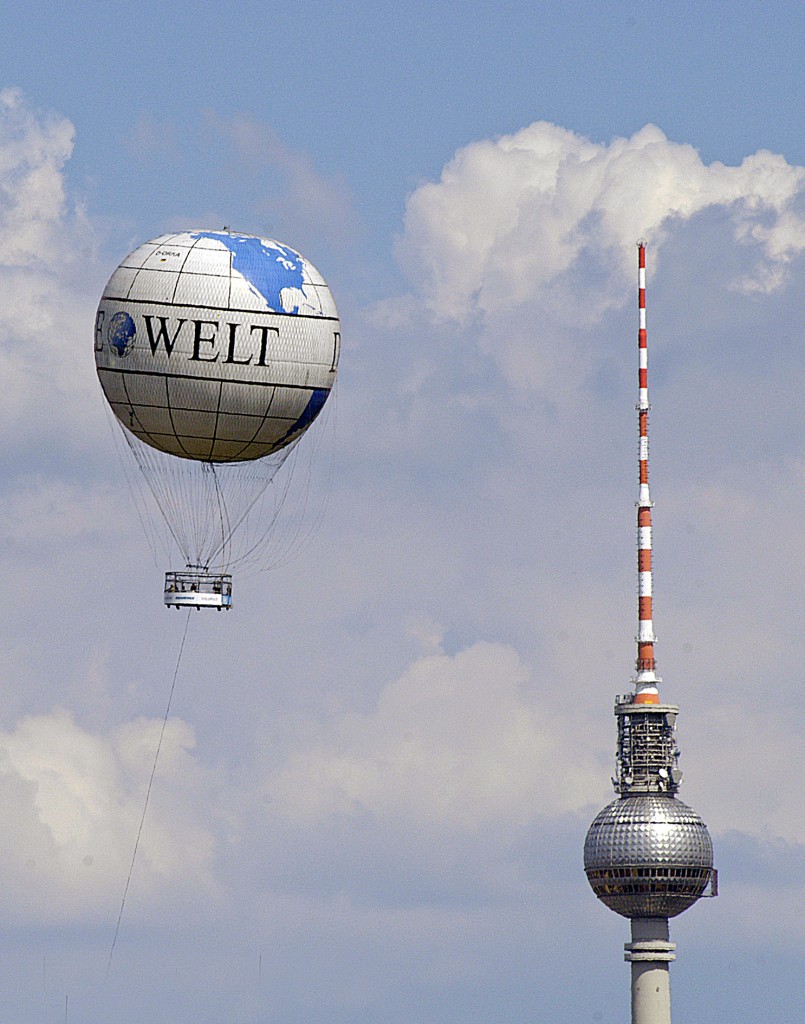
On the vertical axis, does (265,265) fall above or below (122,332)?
above

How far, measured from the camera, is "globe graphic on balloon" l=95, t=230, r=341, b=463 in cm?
13512

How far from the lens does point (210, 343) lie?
443 ft

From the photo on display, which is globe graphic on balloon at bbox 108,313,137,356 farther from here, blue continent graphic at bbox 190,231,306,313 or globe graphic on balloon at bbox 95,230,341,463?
blue continent graphic at bbox 190,231,306,313

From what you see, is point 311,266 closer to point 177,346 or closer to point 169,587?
point 177,346

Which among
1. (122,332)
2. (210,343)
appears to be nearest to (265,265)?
(210,343)

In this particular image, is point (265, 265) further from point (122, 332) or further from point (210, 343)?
point (122, 332)

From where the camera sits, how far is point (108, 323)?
137375 millimetres

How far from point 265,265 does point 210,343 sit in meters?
5.30

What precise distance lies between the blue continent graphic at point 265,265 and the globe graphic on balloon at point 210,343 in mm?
51

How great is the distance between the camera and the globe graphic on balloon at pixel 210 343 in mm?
135125

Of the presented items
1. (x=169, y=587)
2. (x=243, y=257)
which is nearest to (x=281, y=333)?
(x=243, y=257)

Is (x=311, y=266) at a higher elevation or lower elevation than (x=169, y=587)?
higher

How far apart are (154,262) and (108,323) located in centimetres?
396

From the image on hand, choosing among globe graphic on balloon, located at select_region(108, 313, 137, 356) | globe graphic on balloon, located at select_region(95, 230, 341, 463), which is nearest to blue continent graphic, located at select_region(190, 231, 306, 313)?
globe graphic on balloon, located at select_region(95, 230, 341, 463)
